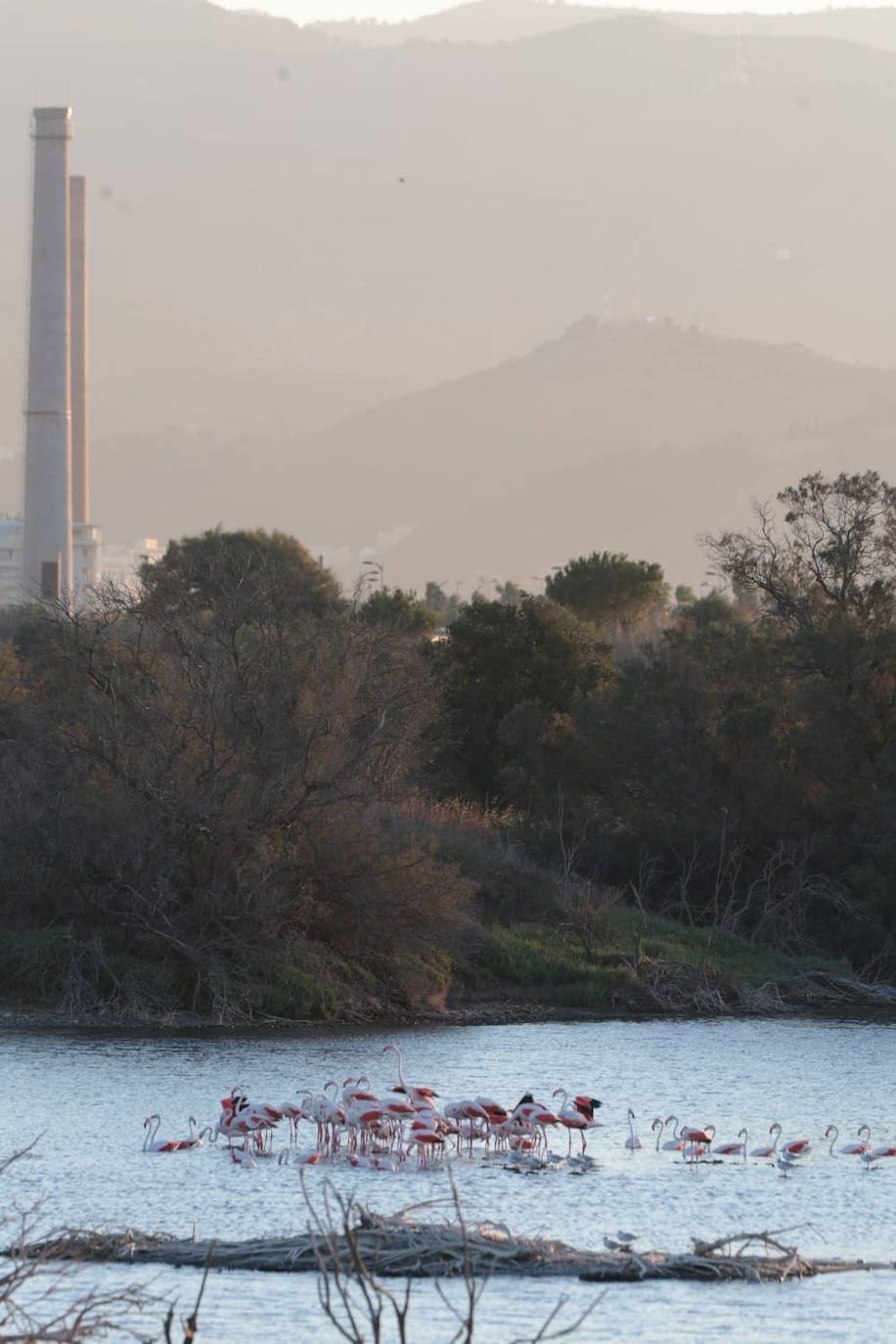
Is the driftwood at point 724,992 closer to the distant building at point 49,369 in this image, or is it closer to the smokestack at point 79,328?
the distant building at point 49,369

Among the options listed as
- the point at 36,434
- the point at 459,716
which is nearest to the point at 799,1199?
the point at 459,716

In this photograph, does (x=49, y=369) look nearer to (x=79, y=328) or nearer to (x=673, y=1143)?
(x=79, y=328)

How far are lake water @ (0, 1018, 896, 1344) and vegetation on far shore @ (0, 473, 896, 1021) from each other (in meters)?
2.23

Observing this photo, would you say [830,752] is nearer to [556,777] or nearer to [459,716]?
[556,777]

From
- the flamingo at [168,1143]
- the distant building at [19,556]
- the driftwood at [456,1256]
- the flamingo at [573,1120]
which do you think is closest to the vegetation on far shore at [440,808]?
the flamingo at [168,1143]

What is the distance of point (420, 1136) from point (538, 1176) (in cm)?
127

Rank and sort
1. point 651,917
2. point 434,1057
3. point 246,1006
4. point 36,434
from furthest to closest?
point 36,434 → point 651,917 → point 246,1006 → point 434,1057

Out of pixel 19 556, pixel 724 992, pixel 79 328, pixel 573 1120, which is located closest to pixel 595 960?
pixel 724 992

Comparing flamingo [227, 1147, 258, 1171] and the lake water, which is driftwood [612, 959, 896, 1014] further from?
flamingo [227, 1147, 258, 1171]

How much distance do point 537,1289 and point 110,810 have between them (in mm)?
18670

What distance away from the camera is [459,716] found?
2096 inches

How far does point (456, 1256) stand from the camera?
17.3m

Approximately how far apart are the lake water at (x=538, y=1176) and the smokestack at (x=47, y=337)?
63844 mm

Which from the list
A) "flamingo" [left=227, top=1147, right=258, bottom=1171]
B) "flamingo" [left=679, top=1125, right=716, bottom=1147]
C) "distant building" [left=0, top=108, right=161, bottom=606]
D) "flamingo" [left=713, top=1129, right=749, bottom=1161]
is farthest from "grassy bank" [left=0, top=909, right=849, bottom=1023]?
"distant building" [left=0, top=108, right=161, bottom=606]
